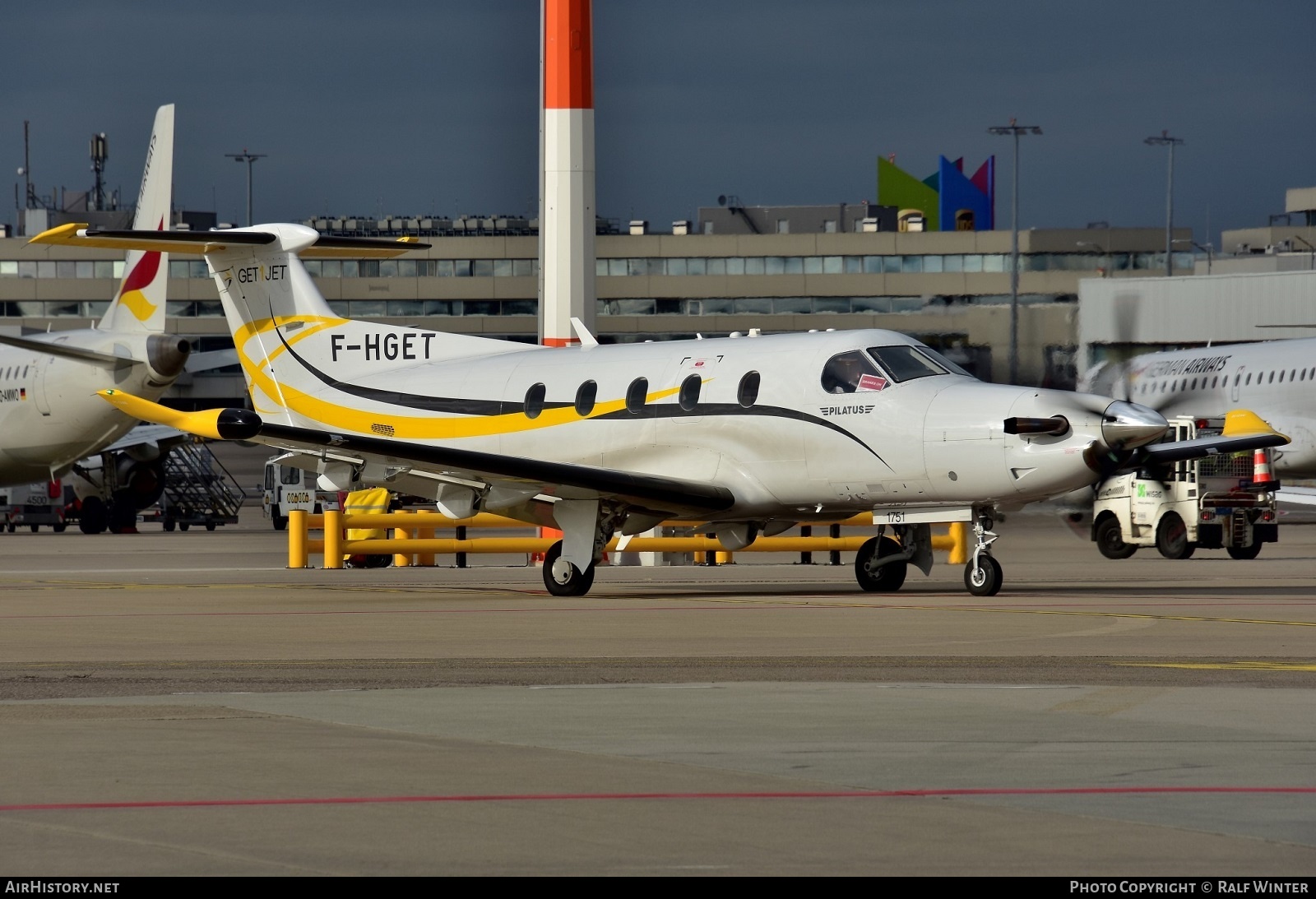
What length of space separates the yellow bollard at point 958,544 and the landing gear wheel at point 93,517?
28038 mm

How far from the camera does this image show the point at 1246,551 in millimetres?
32188

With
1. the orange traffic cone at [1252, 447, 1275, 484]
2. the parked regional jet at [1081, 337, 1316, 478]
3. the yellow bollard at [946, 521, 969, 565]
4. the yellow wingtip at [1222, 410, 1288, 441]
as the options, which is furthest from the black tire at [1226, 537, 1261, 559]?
the parked regional jet at [1081, 337, 1316, 478]

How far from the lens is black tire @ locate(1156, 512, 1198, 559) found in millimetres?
32125

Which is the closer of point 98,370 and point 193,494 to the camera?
point 98,370

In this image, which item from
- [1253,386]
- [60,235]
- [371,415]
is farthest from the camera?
[1253,386]

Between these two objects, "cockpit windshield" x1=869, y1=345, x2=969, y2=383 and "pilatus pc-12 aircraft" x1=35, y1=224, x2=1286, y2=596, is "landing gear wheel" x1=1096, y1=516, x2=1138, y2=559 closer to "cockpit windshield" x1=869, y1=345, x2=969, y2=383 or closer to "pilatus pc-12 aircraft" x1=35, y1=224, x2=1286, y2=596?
"pilatus pc-12 aircraft" x1=35, y1=224, x2=1286, y2=596

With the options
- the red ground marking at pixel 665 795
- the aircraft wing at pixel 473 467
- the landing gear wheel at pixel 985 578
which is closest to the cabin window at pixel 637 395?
the aircraft wing at pixel 473 467

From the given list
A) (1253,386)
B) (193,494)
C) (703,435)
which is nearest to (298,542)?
(703,435)

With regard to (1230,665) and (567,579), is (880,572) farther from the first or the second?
(1230,665)

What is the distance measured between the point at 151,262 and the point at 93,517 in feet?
38.2
